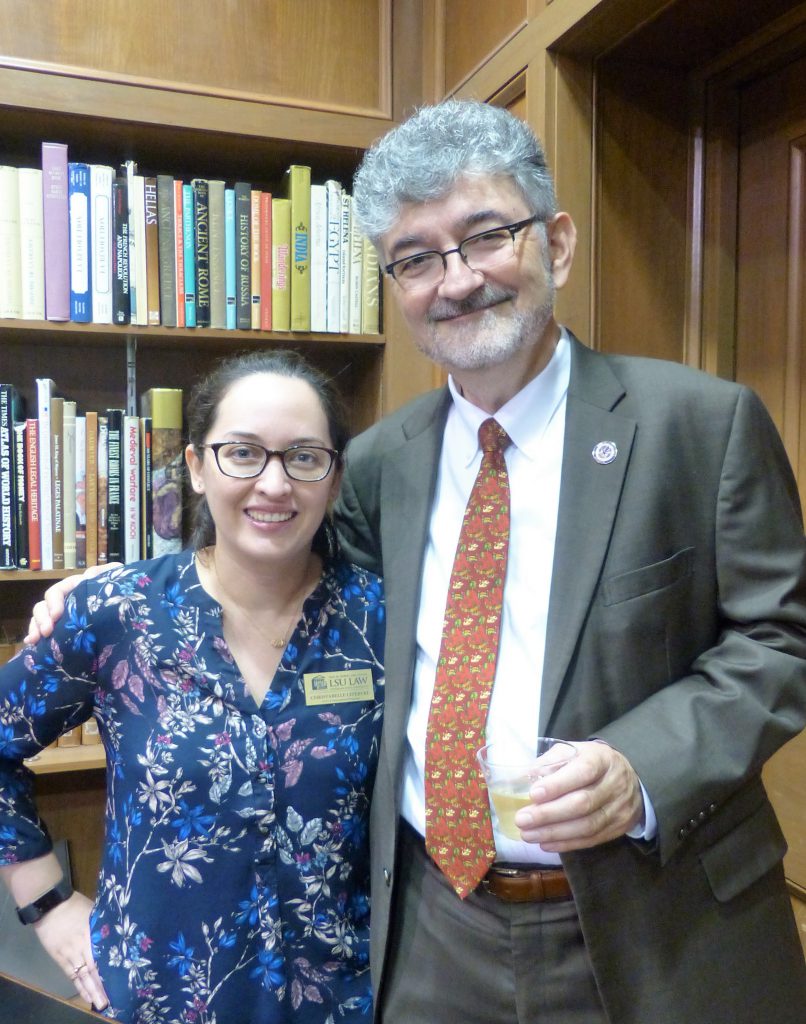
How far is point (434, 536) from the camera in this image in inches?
50.1

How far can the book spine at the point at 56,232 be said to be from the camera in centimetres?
183

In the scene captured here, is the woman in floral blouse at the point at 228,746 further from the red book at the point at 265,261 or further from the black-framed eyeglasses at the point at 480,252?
the red book at the point at 265,261

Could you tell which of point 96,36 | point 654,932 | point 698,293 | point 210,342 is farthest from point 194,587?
point 96,36

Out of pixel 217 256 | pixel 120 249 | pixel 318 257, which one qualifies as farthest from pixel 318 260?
pixel 120 249

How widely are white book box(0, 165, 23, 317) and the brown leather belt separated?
61.9 inches

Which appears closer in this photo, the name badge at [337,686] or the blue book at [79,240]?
the name badge at [337,686]

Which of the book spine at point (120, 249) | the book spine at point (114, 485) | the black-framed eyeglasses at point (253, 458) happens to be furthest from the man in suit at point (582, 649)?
the book spine at point (114, 485)

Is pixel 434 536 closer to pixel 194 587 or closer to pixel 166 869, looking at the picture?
pixel 194 587

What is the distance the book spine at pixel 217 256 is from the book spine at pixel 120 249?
7.6 inches

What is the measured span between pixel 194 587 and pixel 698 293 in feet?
3.80

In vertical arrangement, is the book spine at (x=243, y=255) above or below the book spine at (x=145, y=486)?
above

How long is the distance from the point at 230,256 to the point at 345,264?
28 centimetres

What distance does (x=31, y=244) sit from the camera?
72.4 inches

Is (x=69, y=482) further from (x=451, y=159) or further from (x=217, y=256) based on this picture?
(x=451, y=159)
